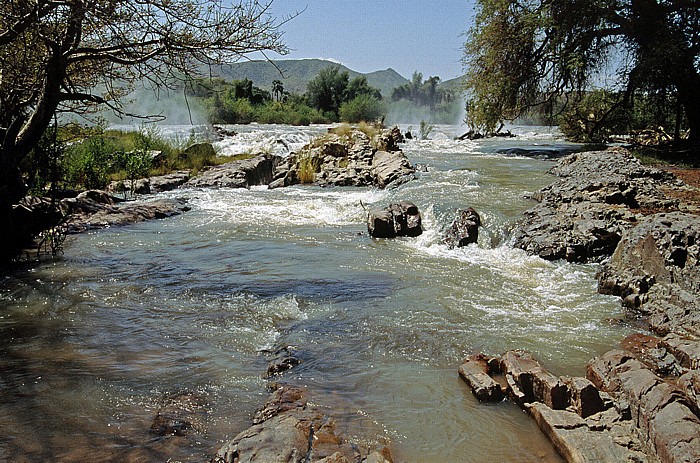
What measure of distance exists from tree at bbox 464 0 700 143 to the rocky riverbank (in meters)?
8.97

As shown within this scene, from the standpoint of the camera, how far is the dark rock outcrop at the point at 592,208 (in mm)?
6652

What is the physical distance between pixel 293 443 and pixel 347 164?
12.7 metres

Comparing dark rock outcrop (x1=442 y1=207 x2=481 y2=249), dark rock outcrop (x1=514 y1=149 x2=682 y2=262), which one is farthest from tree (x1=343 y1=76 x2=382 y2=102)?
dark rock outcrop (x1=442 y1=207 x2=481 y2=249)

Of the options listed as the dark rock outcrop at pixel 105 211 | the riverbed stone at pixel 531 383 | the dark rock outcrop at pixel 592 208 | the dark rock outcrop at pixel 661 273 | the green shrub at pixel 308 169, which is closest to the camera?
the riverbed stone at pixel 531 383

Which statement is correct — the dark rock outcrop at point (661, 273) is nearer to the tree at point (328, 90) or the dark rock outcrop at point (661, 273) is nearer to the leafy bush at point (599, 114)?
the leafy bush at point (599, 114)

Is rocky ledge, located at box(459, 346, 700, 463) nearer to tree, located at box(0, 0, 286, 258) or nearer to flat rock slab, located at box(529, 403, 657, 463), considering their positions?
flat rock slab, located at box(529, 403, 657, 463)

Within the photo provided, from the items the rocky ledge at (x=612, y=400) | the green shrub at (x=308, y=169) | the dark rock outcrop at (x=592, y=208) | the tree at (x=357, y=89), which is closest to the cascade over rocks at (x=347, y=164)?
the green shrub at (x=308, y=169)

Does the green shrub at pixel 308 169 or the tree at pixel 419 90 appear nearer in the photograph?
the green shrub at pixel 308 169

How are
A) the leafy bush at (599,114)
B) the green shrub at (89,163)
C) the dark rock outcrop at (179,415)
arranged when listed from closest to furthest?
the dark rock outcrop at (179,415)
the green shrub at (89,163)
the leafy bush at (599,114)

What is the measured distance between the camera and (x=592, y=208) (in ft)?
24.5

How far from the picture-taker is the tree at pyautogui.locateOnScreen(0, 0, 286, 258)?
4410 mm

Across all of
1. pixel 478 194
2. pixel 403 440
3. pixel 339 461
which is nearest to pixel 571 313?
pixel 403 440

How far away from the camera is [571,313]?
15.8ft

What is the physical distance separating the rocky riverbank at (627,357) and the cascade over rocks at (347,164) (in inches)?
215
